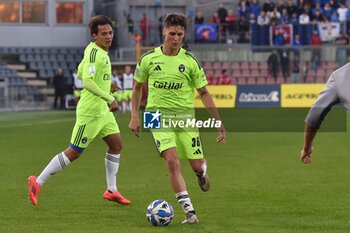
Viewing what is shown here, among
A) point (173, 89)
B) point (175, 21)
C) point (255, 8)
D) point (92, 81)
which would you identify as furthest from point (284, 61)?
point (175, 21)

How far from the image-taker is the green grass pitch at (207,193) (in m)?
10.4

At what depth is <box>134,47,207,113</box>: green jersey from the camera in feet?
34.4

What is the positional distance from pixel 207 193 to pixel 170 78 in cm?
311

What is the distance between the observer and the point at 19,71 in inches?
1758

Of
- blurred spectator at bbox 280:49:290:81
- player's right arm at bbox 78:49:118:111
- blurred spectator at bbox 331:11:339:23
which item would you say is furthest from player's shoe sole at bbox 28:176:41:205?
blurred spectator at bbox 331:11:339:23

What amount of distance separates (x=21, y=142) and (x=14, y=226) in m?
13.1

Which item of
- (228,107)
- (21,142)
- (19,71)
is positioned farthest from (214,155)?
(19,71)

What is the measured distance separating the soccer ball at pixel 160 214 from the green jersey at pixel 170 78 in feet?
3.51

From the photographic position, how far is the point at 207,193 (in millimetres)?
13172

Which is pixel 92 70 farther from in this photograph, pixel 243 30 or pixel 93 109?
pixel 243 30

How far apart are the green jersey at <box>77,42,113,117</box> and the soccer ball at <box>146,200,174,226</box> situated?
1776mm

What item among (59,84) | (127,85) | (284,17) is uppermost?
(284,17)

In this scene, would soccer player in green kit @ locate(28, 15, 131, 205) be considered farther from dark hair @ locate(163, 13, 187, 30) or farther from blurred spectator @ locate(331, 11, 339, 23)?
blurred spectator @ locate(331, 11, 339, 23)

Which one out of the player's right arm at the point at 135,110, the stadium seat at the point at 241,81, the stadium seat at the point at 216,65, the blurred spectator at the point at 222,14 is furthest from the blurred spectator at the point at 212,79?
the player's right arm at the point at 135,110
